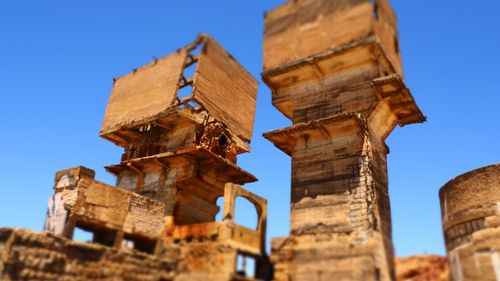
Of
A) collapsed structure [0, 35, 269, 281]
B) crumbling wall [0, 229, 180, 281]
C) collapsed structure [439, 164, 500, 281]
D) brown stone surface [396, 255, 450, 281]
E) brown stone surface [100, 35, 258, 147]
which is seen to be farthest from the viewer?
brown stone surface [100, 35, 258, 147]

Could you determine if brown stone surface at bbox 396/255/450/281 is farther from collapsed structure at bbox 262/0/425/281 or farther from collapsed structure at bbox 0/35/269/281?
collapsed structure at bbox 0/35/269/281

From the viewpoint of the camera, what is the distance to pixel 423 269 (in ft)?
54.8

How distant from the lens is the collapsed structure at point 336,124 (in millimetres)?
14367

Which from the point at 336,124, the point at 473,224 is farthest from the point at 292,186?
the point at 473,224

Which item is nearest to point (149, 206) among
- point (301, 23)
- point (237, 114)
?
point (237, 114)

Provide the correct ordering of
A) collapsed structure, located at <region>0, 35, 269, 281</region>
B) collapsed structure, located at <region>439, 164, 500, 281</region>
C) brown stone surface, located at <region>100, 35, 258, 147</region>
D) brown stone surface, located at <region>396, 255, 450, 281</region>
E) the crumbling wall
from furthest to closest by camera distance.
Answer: brown stone surface, located at <region>100, 35, 258, 147</region> < brown stone surface, located at <region>396, 255, 450, 281</region> < collapsed structure, located at <region>439, 164, 500, 281</region> < collapsed structure, located at <region>0, 35, 269, 281</region> < the crumbling wall

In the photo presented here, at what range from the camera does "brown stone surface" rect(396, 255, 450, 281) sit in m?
16.5

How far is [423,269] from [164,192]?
11.2 metres

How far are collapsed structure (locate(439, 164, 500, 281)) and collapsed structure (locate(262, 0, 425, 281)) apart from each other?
3026mm

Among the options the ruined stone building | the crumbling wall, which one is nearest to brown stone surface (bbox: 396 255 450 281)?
the ruined stone building

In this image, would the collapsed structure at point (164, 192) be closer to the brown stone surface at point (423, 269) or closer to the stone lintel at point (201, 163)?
the stone lintel at point (201, 163)

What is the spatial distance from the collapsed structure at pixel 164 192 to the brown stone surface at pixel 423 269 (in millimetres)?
5713

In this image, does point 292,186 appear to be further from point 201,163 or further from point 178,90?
point 178,90

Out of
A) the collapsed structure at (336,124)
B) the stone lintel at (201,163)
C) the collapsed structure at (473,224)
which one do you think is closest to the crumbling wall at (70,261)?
the stone lintel at (201,163)
